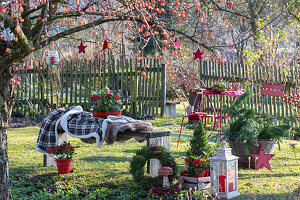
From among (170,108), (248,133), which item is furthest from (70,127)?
(170,108)

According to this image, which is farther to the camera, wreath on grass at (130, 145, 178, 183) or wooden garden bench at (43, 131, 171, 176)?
wooden garden bench at (43, 131, 171, 176)

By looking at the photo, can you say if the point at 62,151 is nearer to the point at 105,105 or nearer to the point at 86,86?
the point at 105,105

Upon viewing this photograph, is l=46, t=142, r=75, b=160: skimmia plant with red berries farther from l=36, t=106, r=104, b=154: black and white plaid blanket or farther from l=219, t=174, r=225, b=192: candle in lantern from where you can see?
l=219, t=174, r=225, b=192: candle in lantern

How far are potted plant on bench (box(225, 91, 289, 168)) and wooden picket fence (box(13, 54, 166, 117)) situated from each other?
5.79 metres

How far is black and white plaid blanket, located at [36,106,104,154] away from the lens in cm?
520

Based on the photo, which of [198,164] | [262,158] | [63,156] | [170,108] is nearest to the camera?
[198,164]

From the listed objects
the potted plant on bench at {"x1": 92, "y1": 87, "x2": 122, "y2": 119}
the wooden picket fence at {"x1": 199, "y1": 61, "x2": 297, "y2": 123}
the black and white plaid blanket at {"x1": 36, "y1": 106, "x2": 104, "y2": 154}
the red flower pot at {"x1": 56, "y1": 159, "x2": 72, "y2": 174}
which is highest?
the wooden picket fence at {"x1": 199, "y1": 61, "x2": 297, "y2": 123}

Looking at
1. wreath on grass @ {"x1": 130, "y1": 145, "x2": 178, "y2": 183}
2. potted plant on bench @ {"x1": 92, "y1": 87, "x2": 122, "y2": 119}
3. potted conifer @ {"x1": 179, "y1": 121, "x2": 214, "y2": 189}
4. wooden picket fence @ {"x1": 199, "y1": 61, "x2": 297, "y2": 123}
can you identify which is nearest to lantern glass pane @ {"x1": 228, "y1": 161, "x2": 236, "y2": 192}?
potted conifer @ {"x1": 179, "y1": 121, "x2": 214, "y2": 189}

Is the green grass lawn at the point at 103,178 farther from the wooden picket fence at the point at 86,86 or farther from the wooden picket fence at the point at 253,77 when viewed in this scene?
the wooden picket fence at the point at 86,86

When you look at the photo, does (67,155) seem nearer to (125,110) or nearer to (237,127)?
(237,127)

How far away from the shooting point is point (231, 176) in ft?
14.7

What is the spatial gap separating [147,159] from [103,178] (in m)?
0.92

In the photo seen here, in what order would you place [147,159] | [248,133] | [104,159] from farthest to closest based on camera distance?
[104,159] → [248,133] → [147,159]

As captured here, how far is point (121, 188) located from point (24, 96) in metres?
8.10
